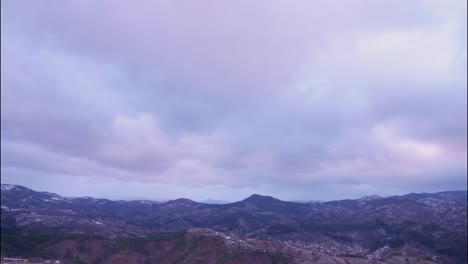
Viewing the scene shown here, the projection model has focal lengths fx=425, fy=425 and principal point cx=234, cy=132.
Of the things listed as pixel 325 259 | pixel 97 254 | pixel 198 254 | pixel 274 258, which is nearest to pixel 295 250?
pixel 325 259

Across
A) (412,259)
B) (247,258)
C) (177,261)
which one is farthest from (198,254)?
(412,259)

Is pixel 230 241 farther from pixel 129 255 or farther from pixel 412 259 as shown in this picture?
pixel 412 259

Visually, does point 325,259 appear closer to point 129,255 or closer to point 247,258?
point 247,258

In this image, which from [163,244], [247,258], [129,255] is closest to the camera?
[247,258]

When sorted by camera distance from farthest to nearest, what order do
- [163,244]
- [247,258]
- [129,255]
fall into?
1. [163,244]
2. [129,255]
3. [247,258]

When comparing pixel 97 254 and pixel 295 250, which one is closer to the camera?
pixel 97 254

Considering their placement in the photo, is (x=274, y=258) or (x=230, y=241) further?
(x=230, y=241)

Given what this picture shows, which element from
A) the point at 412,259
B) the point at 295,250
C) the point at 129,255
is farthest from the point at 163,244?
the point at 412,259
